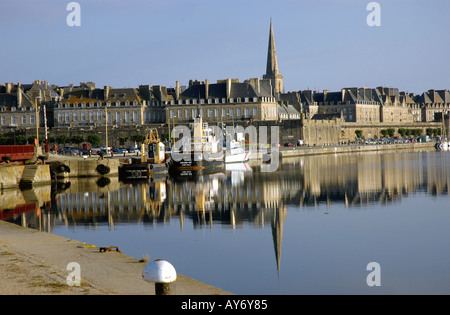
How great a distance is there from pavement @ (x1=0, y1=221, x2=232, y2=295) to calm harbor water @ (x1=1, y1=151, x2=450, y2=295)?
6.52 feet

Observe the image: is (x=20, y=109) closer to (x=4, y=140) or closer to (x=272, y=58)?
(x=4, y=140)

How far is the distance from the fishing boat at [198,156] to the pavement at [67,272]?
28.2m

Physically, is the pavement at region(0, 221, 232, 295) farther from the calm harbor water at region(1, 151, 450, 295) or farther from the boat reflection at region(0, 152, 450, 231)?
the boat reflection at region(0, 152, 450, 231)

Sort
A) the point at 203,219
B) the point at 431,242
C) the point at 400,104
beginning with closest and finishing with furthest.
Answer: the point at 431,242 < the point at 203,219 < the point at 400,104

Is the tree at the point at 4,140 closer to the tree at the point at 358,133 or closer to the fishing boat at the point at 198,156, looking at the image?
the fishing boat at the point at 198,156

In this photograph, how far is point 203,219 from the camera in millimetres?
23234

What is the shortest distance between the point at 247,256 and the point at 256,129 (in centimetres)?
6472

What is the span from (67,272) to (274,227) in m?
10.4

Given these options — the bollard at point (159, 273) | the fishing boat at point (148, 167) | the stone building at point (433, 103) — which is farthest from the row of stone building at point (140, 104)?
the bollard at point (159, 273)

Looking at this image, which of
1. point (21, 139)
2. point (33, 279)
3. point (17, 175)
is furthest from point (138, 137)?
point (33, 279)

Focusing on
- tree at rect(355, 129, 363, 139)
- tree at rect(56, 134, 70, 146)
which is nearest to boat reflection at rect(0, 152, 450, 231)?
tree at rect(56, 134, 70, 146)

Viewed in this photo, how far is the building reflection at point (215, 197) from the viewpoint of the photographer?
23.2 metres
